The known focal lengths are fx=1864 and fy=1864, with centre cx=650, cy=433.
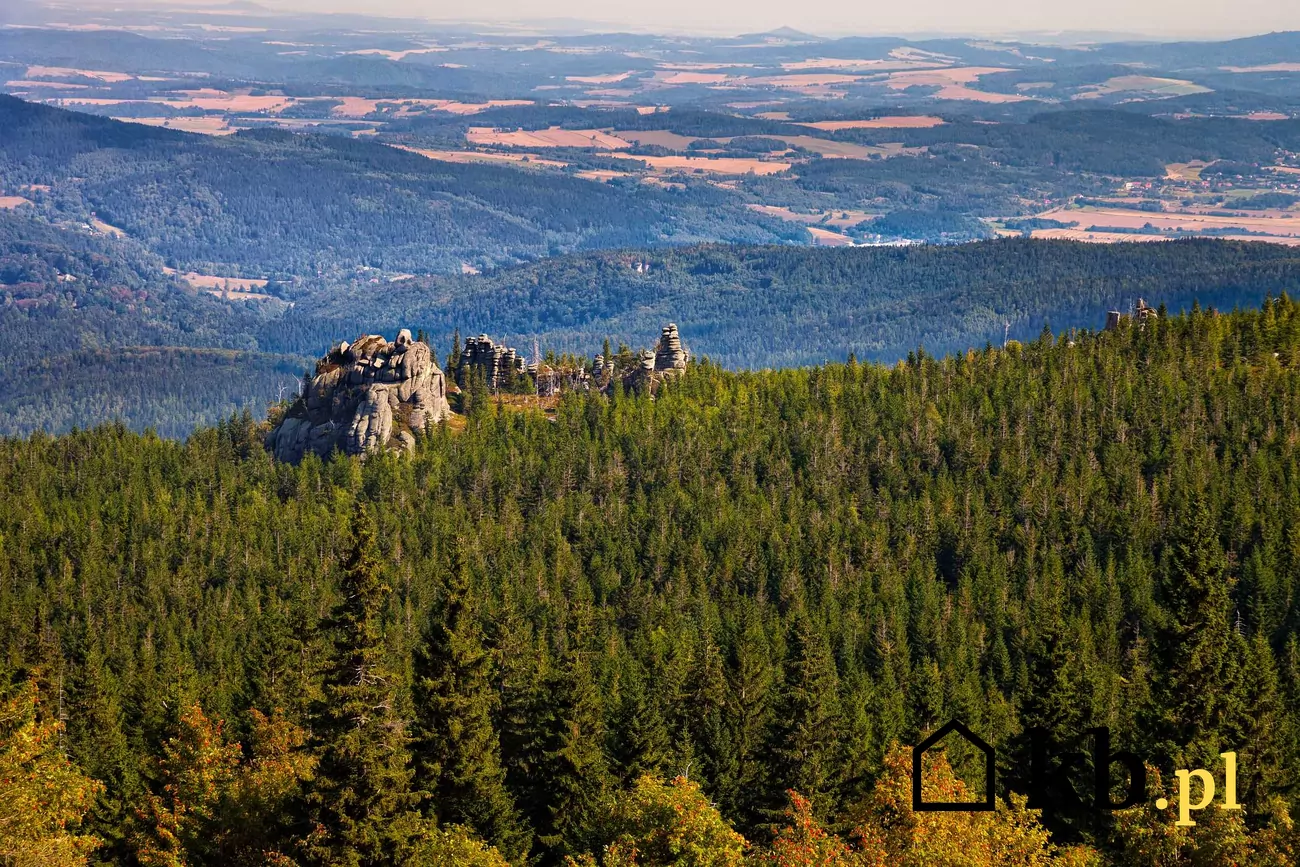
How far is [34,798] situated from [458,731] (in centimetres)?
2548

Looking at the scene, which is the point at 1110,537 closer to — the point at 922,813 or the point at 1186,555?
the point at 1186,555

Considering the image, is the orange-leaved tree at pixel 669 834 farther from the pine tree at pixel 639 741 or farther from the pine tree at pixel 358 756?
the pine tree at pixel 639 741

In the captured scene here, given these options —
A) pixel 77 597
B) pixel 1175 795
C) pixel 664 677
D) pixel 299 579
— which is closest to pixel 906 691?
pixel 664 677

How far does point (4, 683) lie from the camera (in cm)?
11569

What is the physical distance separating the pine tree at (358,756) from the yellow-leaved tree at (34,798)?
36.5 feet

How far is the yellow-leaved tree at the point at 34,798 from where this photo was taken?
260ft

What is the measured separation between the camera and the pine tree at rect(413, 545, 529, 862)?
10119 centimetres

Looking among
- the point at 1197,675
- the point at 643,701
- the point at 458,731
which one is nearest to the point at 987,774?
the point at 458,731

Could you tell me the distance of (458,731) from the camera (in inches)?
3989

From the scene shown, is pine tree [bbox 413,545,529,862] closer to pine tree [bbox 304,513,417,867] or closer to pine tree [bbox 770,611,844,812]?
pine tree [bbox 304,513,417,867]

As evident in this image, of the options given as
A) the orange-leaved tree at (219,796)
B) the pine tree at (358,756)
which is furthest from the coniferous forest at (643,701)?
the orange-leaved tree at (219,796)

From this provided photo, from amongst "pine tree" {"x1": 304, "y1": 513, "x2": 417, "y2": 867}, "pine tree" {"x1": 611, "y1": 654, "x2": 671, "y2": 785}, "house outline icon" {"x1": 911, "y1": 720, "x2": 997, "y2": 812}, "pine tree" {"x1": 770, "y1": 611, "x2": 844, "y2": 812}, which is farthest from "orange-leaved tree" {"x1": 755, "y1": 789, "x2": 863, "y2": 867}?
"pine tree" {"x1": 611, "y1": 654, "x2": 671, "y2": 785}

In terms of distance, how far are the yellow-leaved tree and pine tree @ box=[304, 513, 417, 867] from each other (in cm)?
1113

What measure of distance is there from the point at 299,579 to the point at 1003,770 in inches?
3860
